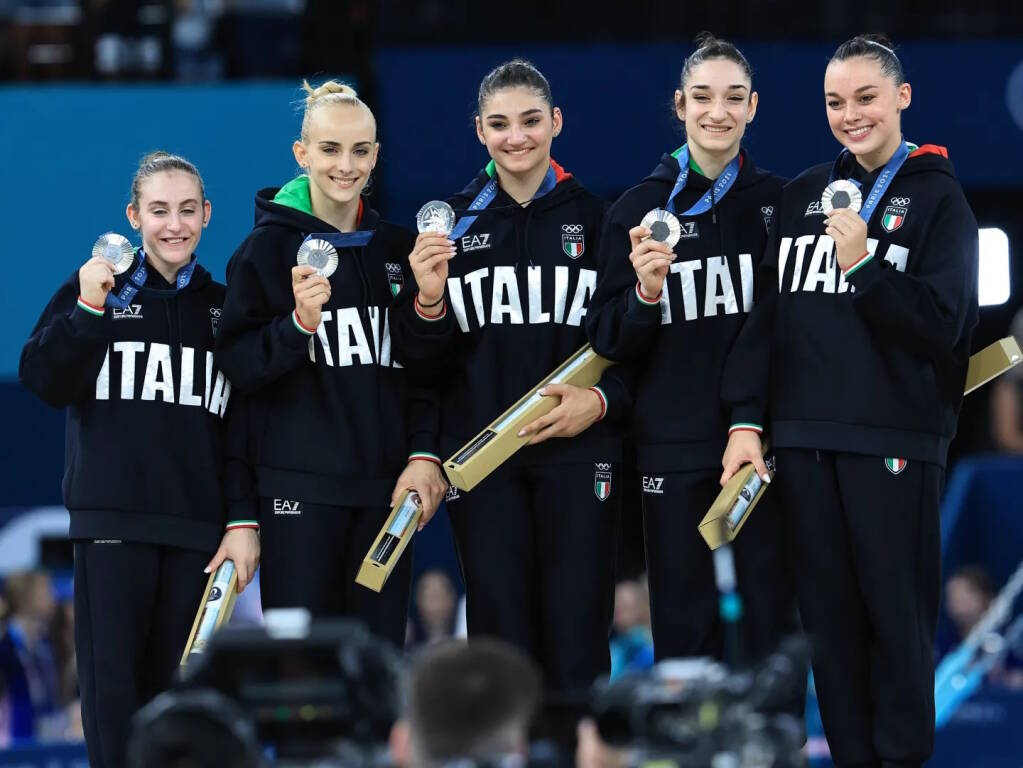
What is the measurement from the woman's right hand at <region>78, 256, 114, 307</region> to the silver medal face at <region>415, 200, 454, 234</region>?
91 centimetres

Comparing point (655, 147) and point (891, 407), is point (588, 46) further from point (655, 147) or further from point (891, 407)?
point (891, 407)

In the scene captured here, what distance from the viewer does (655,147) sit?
34.5ft

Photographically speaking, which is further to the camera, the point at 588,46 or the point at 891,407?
the point at 588,46

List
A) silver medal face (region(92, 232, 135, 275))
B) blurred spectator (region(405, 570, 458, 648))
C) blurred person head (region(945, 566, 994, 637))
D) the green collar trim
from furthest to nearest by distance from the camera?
blurred spectator (region(405, 570, 458, 648)), blurred person head (region(945, 566, 994, 637)), the green collar trim, silver medal face (region(92, 232, 135, 275))

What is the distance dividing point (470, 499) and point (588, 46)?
220 inches

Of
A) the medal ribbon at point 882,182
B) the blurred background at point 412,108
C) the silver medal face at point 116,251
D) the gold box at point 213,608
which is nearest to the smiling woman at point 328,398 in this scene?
the gold box at point 213,608

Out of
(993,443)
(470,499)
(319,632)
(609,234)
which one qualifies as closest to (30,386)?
(470,499)

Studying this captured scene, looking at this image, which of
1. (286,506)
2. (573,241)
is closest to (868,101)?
(573,241)

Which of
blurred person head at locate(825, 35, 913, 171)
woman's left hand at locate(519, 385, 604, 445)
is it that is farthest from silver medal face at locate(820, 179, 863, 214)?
woman's left hand at locate(519, 385, 604, 445)

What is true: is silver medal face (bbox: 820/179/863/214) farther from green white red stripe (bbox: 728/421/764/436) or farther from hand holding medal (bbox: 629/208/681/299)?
green white red stripe (bbox: 728/421/764/436)

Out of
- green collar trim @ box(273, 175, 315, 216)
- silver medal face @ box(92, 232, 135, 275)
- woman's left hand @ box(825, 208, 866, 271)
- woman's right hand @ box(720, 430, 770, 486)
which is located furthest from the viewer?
green collar trim @ box(273, 175, 315, 216)

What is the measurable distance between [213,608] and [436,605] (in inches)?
155

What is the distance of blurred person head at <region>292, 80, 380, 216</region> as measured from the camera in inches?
216

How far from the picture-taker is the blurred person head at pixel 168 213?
558 centimetres
